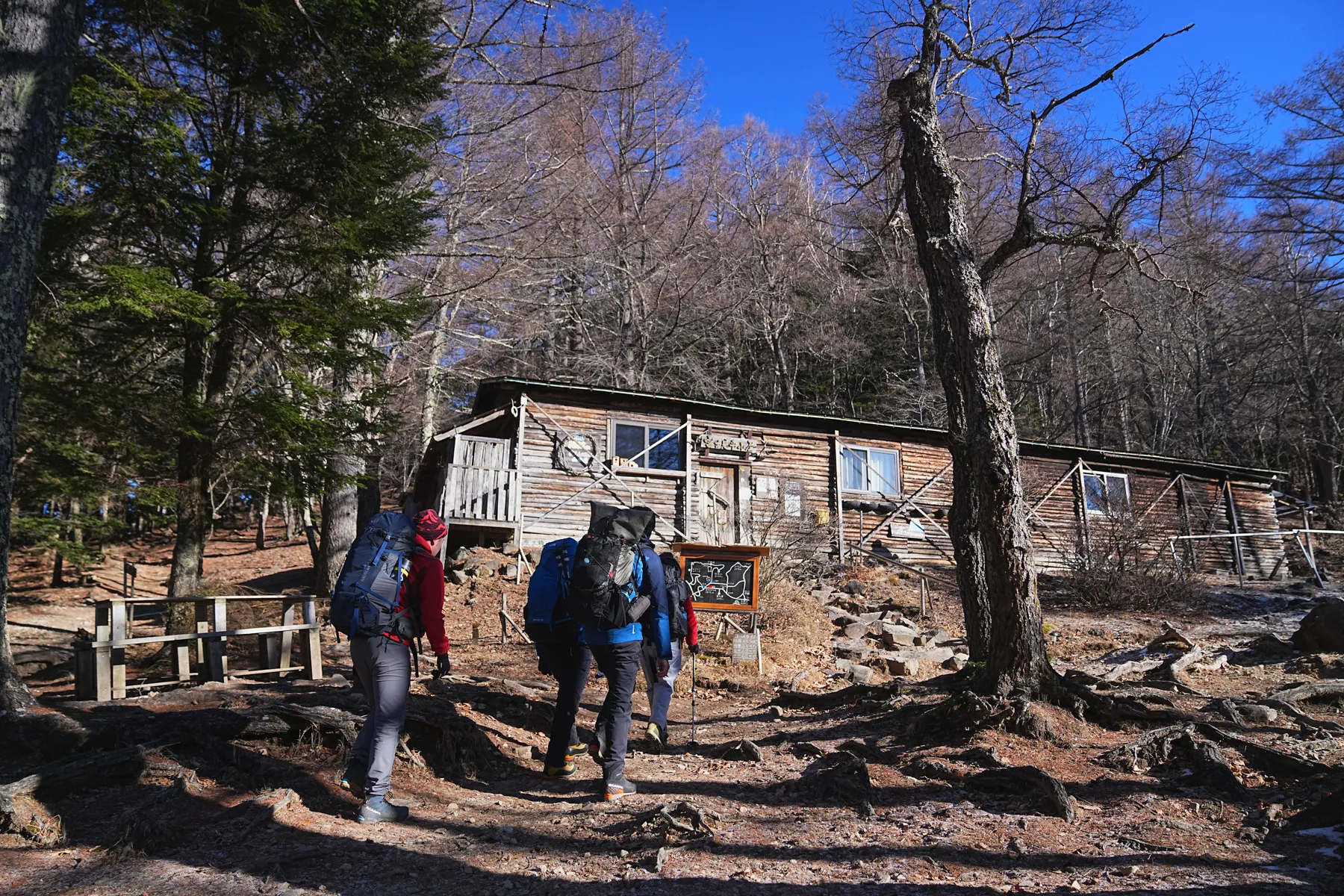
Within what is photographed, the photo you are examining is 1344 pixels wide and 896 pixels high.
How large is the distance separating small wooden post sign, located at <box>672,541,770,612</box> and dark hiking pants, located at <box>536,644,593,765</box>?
13.5ft

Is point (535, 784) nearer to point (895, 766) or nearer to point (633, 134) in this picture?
point (895, 766)

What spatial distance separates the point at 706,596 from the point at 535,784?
13.9ft

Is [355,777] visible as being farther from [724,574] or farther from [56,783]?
[724,574]

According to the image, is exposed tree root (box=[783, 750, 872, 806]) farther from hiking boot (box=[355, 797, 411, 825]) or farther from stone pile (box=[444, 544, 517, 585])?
stone pile (box=[444, 544, 517, 585])

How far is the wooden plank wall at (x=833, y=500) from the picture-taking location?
17812mm

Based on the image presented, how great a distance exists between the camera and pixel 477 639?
455 inches

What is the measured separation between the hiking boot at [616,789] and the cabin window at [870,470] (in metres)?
16.6

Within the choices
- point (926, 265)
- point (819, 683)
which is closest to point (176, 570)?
point (819, 683)

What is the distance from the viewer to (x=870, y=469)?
21.5 metres

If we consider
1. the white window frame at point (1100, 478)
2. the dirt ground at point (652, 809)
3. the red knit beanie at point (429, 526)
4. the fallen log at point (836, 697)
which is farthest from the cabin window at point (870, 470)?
the red knit beanie at point (429, 526)

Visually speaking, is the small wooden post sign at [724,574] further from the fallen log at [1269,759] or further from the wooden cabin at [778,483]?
the fallen log at [1269,759]

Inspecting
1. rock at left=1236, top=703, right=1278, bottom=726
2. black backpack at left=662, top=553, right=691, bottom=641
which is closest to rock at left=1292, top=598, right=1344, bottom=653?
rock at left=1236, top=703, right=1278, bottom=726

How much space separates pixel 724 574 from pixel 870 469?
1281cm

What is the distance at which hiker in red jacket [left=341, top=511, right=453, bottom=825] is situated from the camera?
4426 mm
